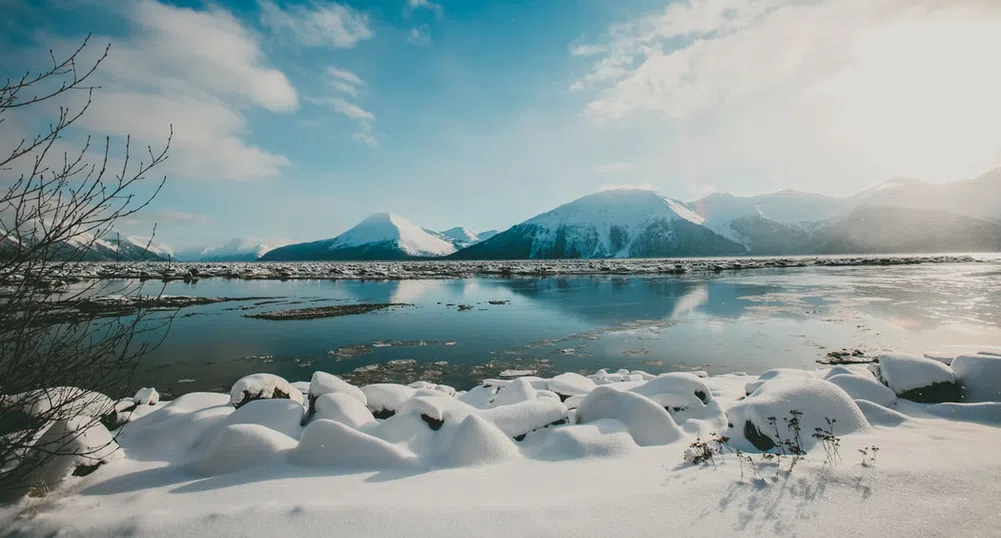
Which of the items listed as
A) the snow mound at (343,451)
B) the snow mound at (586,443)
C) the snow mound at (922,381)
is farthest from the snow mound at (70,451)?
the snow mound at (922,381)

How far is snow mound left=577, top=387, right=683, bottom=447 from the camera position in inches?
233

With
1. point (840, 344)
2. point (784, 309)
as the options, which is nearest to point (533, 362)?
point (840, 344)

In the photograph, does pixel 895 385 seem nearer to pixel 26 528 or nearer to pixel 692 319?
pixel 26 528

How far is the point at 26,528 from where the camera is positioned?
12.1 feet

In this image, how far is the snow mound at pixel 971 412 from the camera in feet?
19.6

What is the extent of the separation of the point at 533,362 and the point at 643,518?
1002cm

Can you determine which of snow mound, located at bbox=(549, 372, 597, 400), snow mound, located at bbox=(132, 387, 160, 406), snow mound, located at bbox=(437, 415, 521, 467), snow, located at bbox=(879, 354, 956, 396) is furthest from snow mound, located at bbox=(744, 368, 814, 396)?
snow mound, located at bbox=(132, 387, 160, 406)

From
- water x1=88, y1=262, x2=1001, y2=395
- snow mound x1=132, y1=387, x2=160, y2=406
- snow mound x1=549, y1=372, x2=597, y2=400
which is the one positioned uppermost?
snow mound x1=132, y1=387, x2=160, y2=406

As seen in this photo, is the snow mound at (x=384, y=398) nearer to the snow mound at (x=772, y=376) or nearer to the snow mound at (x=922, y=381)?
the snow mound at (x=772, y=376)

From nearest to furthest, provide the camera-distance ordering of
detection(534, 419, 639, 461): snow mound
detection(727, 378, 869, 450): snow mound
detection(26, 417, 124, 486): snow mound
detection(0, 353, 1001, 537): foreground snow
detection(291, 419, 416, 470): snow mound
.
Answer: detection(0, 353, 1001, 537): foreground snow, detection(26, 417, 124, 486): snow mound, detection(291, 419, 416, 470): snow mound, detection(534, 419, 639, 461): snow mound, detection(727, 378, 869, 450): snow mound

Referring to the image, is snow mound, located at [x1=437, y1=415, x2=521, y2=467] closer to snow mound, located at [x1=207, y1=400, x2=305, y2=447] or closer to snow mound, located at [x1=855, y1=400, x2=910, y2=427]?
snow mound, located at [x1=207, y1=400, x2=305, y2=447]

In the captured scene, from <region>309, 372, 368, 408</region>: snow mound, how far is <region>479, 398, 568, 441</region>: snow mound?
2594 millimetres

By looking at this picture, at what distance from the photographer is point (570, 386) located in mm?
9109

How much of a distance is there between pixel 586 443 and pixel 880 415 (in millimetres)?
4625
